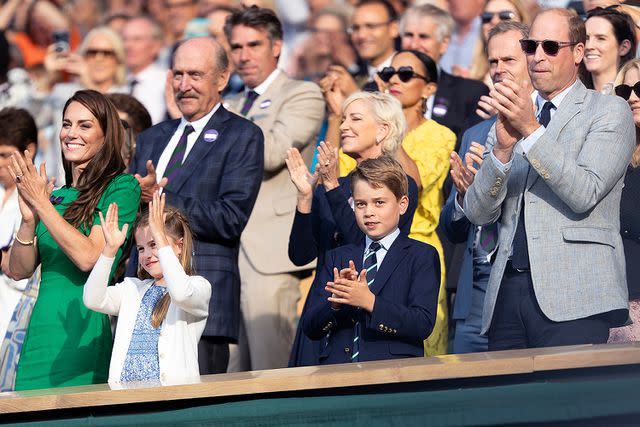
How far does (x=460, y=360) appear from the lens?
472 cm

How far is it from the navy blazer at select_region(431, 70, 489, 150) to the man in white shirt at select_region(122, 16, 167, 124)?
8.50 feet

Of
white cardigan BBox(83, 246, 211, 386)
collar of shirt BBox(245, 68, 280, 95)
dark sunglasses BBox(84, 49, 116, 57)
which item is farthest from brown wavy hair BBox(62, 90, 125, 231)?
dark sunglasses BBox(84, 49, 116, 57)

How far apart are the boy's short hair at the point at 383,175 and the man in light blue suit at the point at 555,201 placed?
0.34m

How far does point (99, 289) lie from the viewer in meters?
5.71

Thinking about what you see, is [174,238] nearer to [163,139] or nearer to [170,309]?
[170,309]

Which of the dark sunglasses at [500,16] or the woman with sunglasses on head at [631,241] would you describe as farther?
the dark sunglasses at [500,16]

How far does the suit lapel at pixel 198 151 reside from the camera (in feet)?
22.6

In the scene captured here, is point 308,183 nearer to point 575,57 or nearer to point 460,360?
point 575,57

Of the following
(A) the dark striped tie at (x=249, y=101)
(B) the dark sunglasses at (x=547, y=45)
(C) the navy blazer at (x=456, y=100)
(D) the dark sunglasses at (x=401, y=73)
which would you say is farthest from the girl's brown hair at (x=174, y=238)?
(C) the navy blazer at (x=456, y=100)

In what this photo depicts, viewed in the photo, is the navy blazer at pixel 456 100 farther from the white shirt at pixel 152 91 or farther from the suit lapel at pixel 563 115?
the white shirt at pixel 152 91

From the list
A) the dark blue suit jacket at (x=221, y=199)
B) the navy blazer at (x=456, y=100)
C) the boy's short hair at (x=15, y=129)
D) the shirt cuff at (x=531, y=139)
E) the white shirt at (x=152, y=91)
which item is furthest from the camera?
the white shirt at (x=152, y=91)

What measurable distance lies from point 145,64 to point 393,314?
5.69 m

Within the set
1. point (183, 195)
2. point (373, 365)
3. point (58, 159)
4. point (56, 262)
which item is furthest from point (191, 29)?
point (373, 365)

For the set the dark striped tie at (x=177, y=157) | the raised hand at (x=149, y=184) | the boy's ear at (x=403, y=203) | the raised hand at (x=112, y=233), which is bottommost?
the raised hand at (x=112, y=233)
